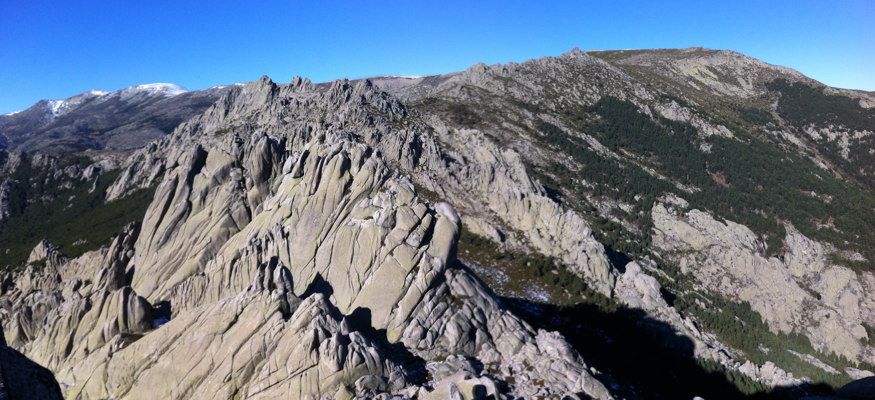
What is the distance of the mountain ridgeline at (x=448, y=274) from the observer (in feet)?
121

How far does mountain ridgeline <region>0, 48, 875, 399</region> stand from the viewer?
1454 inches

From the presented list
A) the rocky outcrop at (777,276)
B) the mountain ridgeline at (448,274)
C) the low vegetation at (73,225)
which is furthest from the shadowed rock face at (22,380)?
the low vegetation at (73,225)

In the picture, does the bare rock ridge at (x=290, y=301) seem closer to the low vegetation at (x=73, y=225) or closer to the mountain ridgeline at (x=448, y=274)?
the mountain ridgeline at (x=448, y=274)

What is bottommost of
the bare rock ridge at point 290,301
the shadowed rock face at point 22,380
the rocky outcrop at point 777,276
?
the rocky outcrop at point 777,276

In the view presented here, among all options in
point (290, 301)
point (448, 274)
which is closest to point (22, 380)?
point (290, 301)

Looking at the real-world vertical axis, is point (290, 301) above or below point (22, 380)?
below

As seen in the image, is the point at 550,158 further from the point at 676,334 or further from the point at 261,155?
the point at 261,155

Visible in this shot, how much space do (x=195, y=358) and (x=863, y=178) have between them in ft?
703

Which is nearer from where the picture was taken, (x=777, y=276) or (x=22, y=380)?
(x=22, y=380)

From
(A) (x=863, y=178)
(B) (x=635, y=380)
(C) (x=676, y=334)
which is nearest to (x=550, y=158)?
(C) (x=676, y=334)

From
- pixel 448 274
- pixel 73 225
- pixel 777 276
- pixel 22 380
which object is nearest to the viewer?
pixel 22 380

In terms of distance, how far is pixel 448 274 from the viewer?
4644cm

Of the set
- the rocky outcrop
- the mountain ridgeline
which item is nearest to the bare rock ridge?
the mountain ridgeline

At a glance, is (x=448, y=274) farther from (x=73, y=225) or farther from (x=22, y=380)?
(x=73, y=225)
